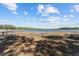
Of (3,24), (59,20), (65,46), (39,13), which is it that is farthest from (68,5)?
(3,24)

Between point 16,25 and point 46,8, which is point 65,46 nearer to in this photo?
point 46,8

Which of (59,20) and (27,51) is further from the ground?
(59,20)

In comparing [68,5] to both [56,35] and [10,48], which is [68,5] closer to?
[56,35]

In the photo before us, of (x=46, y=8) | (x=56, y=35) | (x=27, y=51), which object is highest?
(x=46, y=8)

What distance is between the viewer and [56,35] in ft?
4.94

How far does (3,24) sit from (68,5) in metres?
0.62

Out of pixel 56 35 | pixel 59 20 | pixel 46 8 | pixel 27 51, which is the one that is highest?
pixel 46 8

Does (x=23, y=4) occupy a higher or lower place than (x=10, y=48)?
higher

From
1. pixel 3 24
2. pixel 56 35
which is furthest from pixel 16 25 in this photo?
pixel 56 35

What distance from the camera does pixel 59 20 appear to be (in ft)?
4.96

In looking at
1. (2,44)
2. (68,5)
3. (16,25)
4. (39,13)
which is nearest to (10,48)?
(2,44)

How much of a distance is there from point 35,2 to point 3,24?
36 cm

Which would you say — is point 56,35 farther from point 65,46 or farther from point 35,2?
point 35,2

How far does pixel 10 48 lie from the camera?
1.49 metres
